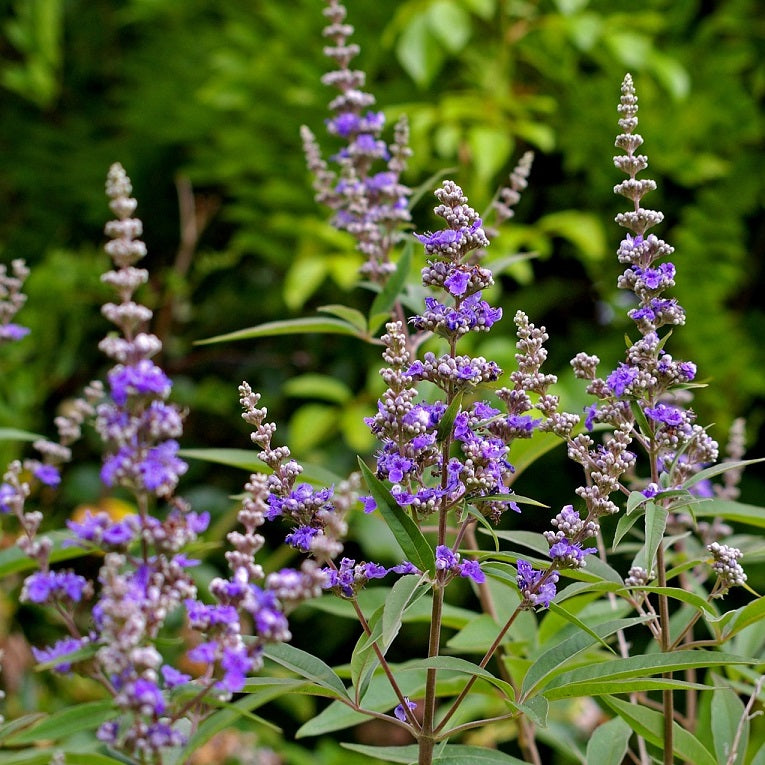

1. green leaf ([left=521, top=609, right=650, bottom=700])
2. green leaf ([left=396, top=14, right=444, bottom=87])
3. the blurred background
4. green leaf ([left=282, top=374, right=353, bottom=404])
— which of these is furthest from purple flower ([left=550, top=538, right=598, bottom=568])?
green leaf ([left=396, top=14, right=444, bottom=87])

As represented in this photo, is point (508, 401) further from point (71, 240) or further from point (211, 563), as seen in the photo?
point (71, 240)

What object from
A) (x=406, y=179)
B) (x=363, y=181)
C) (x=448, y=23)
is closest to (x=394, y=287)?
(x=363, y=181)

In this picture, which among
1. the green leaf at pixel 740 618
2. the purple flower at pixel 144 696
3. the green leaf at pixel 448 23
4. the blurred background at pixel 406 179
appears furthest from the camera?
the blurred background at pixel 406 179

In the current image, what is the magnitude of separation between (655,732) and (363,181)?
37.1 inches

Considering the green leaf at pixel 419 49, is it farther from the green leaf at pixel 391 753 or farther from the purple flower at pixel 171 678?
the purple flower at pixel 171 678

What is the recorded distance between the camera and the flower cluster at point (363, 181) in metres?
1.50

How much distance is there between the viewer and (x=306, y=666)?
991 mm

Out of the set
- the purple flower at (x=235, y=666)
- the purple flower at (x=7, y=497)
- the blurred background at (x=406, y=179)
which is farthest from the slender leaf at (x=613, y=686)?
the blurred background at (x=406, y=179)

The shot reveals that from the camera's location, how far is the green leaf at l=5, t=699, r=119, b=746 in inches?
31.5

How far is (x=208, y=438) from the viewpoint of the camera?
3680mm

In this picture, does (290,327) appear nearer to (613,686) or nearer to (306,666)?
(306,666)

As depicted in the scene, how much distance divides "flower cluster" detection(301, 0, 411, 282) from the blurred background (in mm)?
1198

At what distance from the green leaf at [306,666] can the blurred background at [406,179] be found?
5.96 feet

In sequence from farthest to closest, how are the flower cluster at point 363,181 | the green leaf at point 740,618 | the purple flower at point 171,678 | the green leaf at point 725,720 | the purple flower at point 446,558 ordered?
the flower cluster at point 363,181, the green leaf at point 725,720, the green leaf at point 740,618, the purple flower at point 446,558, the purple flower at point 171,678
